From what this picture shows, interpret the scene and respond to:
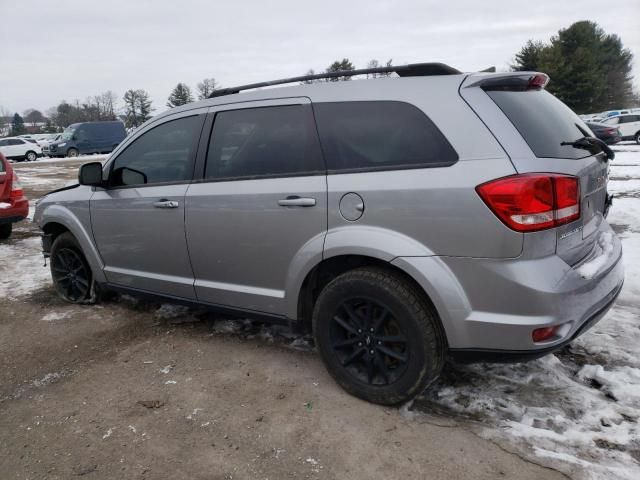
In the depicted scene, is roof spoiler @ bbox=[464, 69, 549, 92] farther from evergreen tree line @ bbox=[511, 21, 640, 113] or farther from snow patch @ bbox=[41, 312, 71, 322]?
evergreen tree line @ bbox=[511, 21, 640, 113]

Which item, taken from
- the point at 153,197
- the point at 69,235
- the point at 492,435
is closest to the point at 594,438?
the point at 492,435

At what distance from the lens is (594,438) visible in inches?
96.1

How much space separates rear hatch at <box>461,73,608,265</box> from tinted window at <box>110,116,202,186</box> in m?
2.00

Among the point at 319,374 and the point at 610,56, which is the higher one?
the point at 610,56

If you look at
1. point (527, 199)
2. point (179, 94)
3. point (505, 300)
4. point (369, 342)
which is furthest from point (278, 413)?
point (179, 94)

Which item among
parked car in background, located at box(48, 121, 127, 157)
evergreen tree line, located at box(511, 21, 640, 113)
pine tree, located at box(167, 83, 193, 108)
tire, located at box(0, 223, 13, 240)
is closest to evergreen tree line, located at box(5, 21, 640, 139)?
evergreen tree line, located at box(511, 21, 640, 113)

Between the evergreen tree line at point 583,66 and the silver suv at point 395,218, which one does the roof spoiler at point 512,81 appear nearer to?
the silver suv at point 395,218

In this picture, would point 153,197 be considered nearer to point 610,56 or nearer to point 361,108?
point 361,108

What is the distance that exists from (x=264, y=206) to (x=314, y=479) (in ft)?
5.12

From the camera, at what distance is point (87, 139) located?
100 ft

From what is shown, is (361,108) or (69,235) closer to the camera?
(361,108)

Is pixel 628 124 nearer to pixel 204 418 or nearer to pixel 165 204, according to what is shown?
pixel 165 204

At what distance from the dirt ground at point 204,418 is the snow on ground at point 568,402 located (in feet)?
0.46

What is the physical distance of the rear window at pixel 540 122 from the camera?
2.46m
